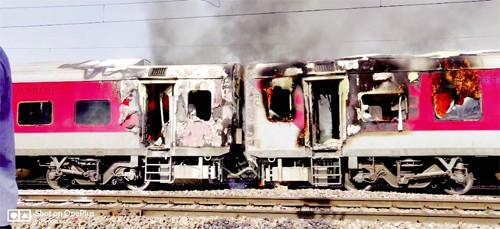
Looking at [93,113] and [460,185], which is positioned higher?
[93,113]

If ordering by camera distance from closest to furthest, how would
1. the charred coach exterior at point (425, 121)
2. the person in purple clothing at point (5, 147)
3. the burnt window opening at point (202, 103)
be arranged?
1. the person in purple clothing at point (5, 147)
2. the charred coach exterior at point (425, 121)
3. the burnt window opening at point (202, 103)

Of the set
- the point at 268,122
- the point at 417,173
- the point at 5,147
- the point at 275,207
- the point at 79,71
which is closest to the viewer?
the point at 5,147

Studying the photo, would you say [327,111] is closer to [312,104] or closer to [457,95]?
[312,104]

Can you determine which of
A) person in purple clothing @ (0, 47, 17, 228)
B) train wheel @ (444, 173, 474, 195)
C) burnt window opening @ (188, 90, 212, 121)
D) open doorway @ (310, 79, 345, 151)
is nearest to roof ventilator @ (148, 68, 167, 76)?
burnt window opening @ (188, 90, 212, 121)

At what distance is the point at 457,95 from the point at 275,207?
4.90 meters

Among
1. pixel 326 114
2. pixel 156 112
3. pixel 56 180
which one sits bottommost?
pixel 56 180

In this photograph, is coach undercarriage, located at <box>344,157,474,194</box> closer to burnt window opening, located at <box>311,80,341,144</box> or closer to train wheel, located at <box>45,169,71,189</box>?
burnt window opening, located at <box>311,80,341,144</box>

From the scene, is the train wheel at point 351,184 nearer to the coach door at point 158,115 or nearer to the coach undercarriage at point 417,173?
the coach undercarriage at point 417,173

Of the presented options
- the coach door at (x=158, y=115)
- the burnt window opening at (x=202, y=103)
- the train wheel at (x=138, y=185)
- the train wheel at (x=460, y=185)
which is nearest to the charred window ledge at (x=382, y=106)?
the train wheel at (x=460, y=185)

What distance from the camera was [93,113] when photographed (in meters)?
10.6

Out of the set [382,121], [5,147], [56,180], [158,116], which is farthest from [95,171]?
[5,147]

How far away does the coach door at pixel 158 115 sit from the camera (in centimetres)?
1043

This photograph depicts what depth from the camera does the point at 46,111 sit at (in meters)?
10.9

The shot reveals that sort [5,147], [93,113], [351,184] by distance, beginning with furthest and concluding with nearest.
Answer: [93,113], [351,184], [5,147]
